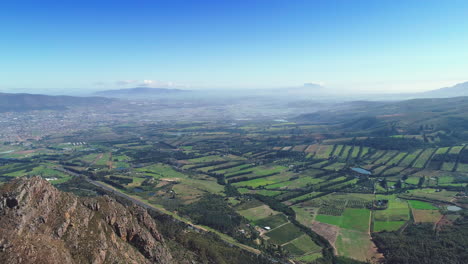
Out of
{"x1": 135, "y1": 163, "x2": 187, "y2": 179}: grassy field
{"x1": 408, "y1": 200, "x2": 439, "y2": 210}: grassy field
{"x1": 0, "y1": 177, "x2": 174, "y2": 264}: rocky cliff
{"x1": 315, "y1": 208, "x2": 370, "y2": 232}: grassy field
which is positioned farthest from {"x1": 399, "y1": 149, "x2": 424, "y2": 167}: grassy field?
{"x1": 0, "y1": 177, "x2": 174, "y2": 264}: rocky cliff

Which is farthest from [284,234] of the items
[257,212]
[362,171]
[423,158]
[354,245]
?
[423,158]

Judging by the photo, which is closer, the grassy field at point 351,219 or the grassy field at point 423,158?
the grassy field at point 351,219

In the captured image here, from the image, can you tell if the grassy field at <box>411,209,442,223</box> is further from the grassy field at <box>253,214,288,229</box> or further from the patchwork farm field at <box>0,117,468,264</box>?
the grassy field at <box>253,214,288,229</box>

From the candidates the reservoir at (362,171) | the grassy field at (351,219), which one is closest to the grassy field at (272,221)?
the grassy field at (351,219)

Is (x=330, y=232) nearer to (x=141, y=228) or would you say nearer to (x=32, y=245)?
(x=141, y=228)

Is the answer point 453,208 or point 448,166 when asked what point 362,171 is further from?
point 453,208

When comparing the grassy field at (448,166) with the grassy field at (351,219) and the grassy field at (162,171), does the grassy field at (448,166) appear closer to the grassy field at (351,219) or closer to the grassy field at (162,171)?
the grassy field at (351,219)
